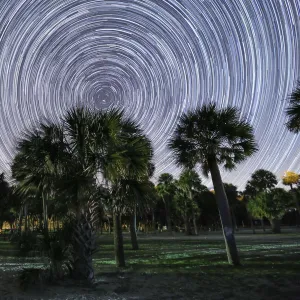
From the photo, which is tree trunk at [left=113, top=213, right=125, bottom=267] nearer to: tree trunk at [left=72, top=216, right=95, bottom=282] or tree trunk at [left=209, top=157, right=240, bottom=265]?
tree trunk at [left=72, top=216, right=95, bottom=282]

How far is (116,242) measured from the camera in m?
15.1

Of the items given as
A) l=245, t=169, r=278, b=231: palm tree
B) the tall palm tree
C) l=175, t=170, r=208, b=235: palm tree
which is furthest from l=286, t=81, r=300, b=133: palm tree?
l=245, t=169, r=278, b=231: palm tree

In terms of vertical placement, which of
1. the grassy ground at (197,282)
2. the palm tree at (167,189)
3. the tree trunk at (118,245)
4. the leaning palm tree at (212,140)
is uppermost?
the palm tree at (167,189)

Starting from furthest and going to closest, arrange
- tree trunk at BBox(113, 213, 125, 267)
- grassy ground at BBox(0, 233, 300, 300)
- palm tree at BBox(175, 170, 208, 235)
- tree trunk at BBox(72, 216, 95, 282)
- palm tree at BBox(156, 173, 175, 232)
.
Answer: palm tree at BBox(156, 173, 175, 232) < palm tree at BBox(175, 170, 208, 235) < tree trunk at BBox(113, 213, 125, 267) < tree trunk at BBox(72, 216, 95, 282) < grassy ground at BBox(0, 233, 300, 300)

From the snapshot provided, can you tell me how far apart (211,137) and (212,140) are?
25 cm

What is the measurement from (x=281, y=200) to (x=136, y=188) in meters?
43.8

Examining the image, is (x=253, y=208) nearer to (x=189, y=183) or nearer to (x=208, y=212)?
(x=189, y=183)

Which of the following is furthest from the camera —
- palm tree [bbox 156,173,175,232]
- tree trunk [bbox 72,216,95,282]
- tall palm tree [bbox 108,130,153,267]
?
palm tree [bbox 156,173,175,232]

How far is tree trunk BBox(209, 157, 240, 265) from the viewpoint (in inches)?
543

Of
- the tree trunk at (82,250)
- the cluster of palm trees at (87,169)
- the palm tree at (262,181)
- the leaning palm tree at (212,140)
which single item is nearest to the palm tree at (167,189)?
the palm tree at (262,181)

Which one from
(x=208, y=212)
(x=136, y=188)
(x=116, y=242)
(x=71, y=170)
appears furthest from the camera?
(x=208, y=212)

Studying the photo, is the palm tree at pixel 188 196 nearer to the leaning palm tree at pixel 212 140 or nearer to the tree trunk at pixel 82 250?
the leaning palm tree at pixel 212 140

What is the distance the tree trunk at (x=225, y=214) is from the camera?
1380cm

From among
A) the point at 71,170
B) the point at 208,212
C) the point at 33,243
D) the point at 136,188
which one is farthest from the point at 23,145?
the point at 208,212
